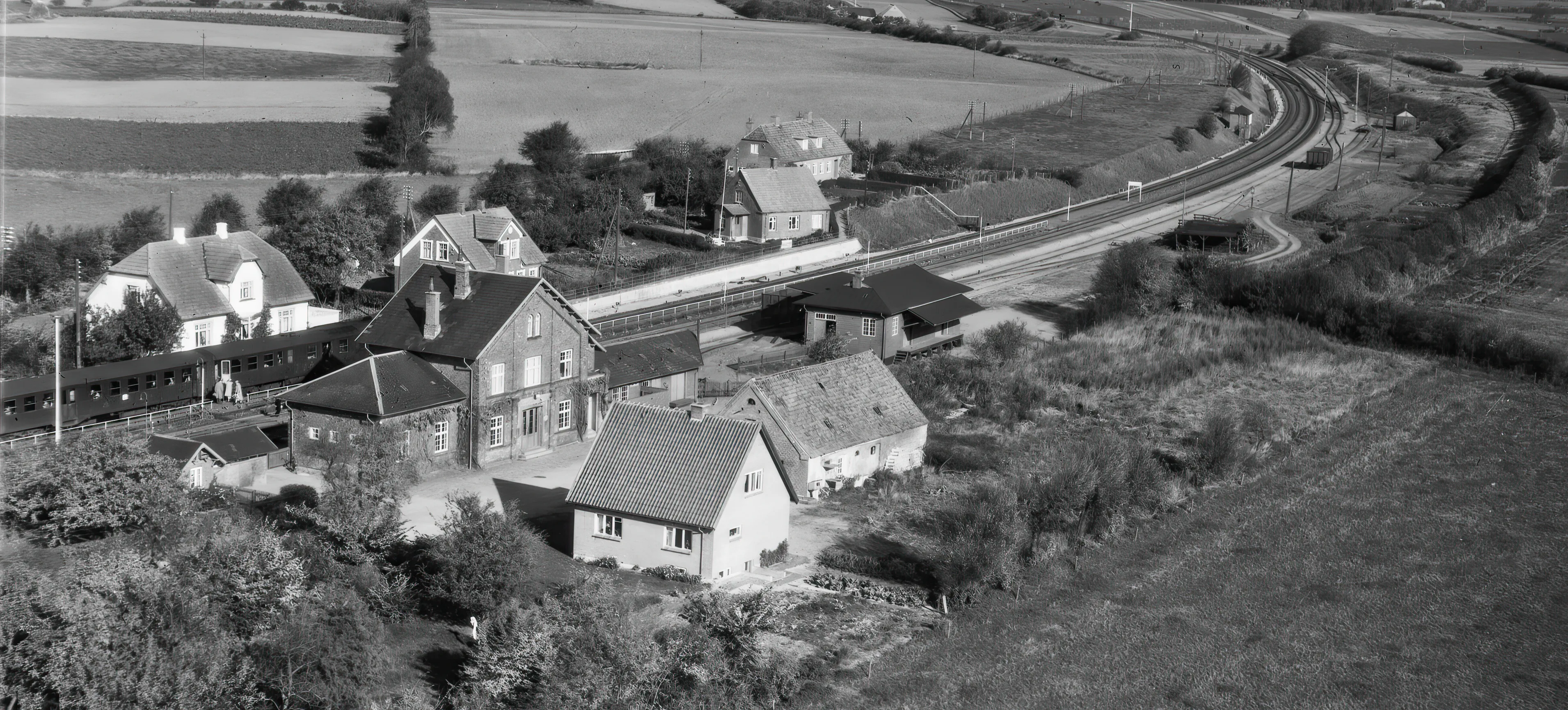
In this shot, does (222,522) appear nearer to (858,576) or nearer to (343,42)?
(858,576)

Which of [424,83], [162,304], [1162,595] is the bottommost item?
[1162,595]

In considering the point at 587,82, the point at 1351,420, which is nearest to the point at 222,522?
the point at 1351,420

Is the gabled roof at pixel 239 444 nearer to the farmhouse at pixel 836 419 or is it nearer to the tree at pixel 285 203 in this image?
the farmhouse at pixel 836 419

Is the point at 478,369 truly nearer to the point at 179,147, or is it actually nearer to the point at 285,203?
the point at 285,203

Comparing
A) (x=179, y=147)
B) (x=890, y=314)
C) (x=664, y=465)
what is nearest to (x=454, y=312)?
(x=664, y=465)

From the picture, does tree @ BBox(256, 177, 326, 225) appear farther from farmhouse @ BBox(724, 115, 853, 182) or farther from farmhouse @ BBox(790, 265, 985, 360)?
farmhouse @ BBox(724, 115, 853, 182)

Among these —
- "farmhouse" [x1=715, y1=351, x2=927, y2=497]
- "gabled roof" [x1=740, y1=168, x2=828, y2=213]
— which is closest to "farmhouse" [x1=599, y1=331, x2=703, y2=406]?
"farmhouse" [x1=715, y1=351, x2=927, y2=497]
